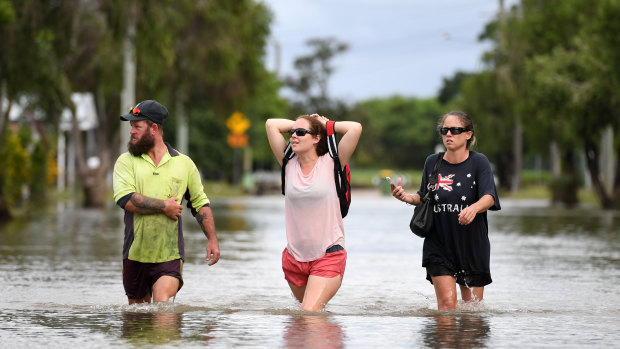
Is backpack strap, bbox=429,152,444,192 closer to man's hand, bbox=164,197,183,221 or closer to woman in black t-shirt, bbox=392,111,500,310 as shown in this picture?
woman in black t-shirt, bbox=392,111,500,310

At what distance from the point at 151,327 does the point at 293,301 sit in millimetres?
2762

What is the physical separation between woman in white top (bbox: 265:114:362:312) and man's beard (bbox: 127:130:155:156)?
1020 mm

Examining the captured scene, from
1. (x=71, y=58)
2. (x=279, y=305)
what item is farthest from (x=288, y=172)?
(x=71, y=58)

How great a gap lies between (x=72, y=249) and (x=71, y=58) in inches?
648

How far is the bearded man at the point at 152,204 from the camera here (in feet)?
30.2

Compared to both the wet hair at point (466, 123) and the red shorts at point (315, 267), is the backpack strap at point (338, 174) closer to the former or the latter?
the red shorts at point (315, 267)

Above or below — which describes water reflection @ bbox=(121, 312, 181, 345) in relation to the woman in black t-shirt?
below

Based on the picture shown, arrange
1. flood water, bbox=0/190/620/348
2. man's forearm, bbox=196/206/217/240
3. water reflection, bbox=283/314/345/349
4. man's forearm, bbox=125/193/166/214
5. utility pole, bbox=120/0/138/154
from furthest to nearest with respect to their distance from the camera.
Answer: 1. utility pole, bbox=120/0/138/154
2. man's forearm, bbox=196/206/217/240
3. man's forearm, bbox=125/193/166/214
4. flood water, bbox=0/190/620/348
5. water reflection, bbox=283/314/345/349

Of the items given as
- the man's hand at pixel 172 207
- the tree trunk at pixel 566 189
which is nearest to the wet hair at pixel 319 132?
the man's hand at pixel 172 207

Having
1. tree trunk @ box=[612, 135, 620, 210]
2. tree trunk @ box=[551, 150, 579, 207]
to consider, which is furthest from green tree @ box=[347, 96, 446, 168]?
tree trunk @ box=[612, 135, 620, 210]

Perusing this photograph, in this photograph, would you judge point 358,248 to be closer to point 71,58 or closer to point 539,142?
point 71,58

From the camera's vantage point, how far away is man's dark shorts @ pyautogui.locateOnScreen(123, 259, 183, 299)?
30.5ft

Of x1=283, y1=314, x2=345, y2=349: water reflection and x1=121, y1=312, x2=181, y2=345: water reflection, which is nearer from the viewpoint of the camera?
x1=283, y1=314, x2=345, y2=349: water reflection

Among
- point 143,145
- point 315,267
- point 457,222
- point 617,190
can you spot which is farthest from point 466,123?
point 617,190
